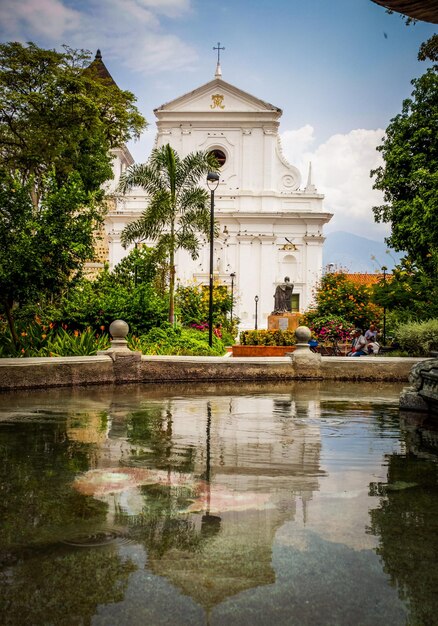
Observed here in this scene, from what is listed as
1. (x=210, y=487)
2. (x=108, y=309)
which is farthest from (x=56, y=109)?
(x=210, y=487)

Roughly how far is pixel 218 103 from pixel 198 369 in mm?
35926

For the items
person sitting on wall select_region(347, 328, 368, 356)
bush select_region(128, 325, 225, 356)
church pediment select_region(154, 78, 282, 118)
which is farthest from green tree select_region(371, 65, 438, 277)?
church pediment select_region(154, 78, 282, 118)

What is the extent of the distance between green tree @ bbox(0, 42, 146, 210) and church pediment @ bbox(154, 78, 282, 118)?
20592mm

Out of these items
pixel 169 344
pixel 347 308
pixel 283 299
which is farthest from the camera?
pixel 283 299

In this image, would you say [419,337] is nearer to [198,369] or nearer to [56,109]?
[198,369]

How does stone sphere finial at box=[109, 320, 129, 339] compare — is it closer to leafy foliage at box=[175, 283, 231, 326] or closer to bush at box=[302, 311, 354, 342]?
leafy foliage at box=[175, 283, 231, 326]

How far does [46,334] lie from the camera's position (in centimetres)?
1304

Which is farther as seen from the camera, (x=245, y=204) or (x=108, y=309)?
(x=245, y=204)

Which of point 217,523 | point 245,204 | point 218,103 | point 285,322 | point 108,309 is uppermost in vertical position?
point 218,103

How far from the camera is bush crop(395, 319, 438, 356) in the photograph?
42.5 ft

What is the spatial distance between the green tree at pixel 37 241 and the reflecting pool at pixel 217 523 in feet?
15.7

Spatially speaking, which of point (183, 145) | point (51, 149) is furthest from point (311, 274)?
point (51, 149)

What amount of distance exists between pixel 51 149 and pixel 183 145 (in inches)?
Answer: 883

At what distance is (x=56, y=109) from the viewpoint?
21.5m
